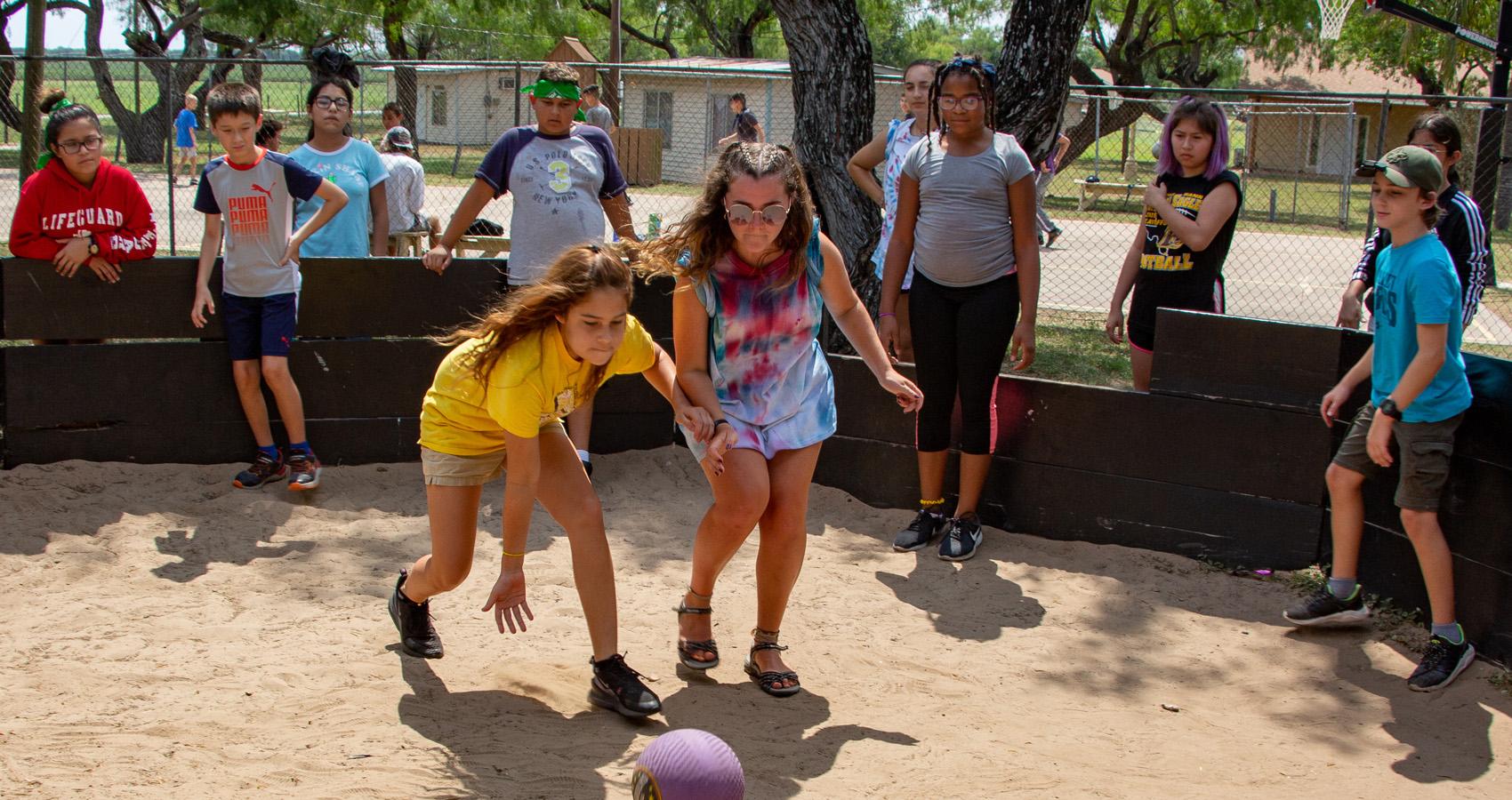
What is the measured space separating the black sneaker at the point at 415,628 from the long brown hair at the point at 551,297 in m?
0.95

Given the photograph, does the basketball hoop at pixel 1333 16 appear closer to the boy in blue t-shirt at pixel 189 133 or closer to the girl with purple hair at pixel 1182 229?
the girl with purple hair at pixel 1182 229

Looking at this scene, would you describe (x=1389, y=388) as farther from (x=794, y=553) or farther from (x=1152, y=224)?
(x=794, y=553)

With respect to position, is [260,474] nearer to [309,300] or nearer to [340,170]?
[309,300]

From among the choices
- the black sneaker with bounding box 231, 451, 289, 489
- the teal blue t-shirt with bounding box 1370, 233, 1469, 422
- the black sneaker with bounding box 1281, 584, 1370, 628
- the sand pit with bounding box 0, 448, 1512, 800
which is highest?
the teal blue t-shirt with bounding box 1370, 233, 1469, 422

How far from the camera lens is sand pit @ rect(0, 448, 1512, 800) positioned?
3578 mm

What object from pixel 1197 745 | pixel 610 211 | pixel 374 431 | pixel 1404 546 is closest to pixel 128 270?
pixel 374 431

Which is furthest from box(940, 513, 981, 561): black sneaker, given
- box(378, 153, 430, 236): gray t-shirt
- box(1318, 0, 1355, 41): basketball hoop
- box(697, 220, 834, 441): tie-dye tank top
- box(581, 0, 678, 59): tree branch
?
box(581, 0, 678, 59): tree branch

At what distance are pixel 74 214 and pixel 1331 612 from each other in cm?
552

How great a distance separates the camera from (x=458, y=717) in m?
→ 3.85

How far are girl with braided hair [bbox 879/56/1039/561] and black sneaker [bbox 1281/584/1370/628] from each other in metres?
1.34

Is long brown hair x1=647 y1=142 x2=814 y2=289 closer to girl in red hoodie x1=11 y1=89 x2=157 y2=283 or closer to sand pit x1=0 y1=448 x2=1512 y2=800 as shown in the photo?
sand pit x1=0 y1=448 x2=1512 y2=800

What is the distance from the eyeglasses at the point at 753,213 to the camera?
12.1 ft

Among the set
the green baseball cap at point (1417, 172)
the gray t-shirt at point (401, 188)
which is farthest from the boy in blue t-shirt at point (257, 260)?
the green baseball cap at point (1417, 172)

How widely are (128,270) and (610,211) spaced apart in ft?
7.30
